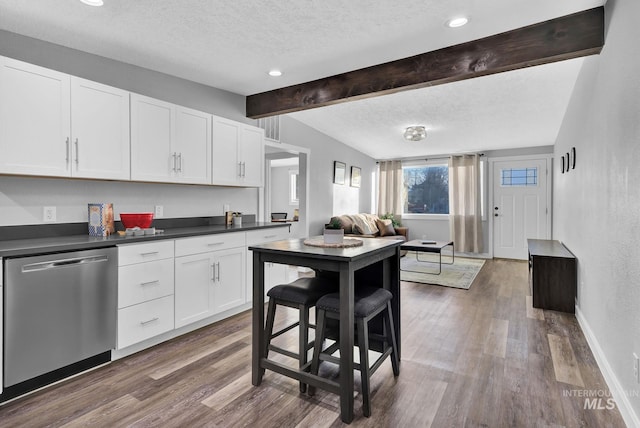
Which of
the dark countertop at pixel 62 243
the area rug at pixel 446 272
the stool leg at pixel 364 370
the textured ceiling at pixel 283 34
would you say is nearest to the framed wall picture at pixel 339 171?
the area rug at pixel 446 272

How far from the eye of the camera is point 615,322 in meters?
2.02

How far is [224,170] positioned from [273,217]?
484 cm

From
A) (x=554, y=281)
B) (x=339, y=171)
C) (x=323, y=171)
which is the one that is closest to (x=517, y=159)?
(x=339, y=171)

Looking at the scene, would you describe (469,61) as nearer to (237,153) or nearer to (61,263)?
(237,153)

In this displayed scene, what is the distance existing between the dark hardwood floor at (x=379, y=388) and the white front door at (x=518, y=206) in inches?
155

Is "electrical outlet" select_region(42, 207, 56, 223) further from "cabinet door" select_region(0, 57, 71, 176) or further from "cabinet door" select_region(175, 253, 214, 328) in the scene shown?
"cabinet door" select_region(175, 253, 214, 328)

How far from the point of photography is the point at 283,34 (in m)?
2.54

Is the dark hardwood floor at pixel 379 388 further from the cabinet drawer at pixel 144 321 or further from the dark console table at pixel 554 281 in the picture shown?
the dark console table at pixel 554 281

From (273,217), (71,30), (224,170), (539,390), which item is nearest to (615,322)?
(539,390)

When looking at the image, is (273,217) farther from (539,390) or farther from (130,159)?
(539,390)

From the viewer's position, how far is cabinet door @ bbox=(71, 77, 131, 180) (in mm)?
2400

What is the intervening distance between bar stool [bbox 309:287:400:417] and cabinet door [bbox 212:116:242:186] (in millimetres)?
Result: 2063

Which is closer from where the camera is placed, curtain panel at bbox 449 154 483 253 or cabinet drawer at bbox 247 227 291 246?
cabinet drawer at bbox 247 227 291 246

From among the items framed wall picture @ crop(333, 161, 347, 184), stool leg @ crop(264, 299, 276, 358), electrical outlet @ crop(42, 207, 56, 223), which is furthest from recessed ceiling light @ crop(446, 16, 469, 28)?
framed wall picture @ crop(333, 161, 347, 184)
